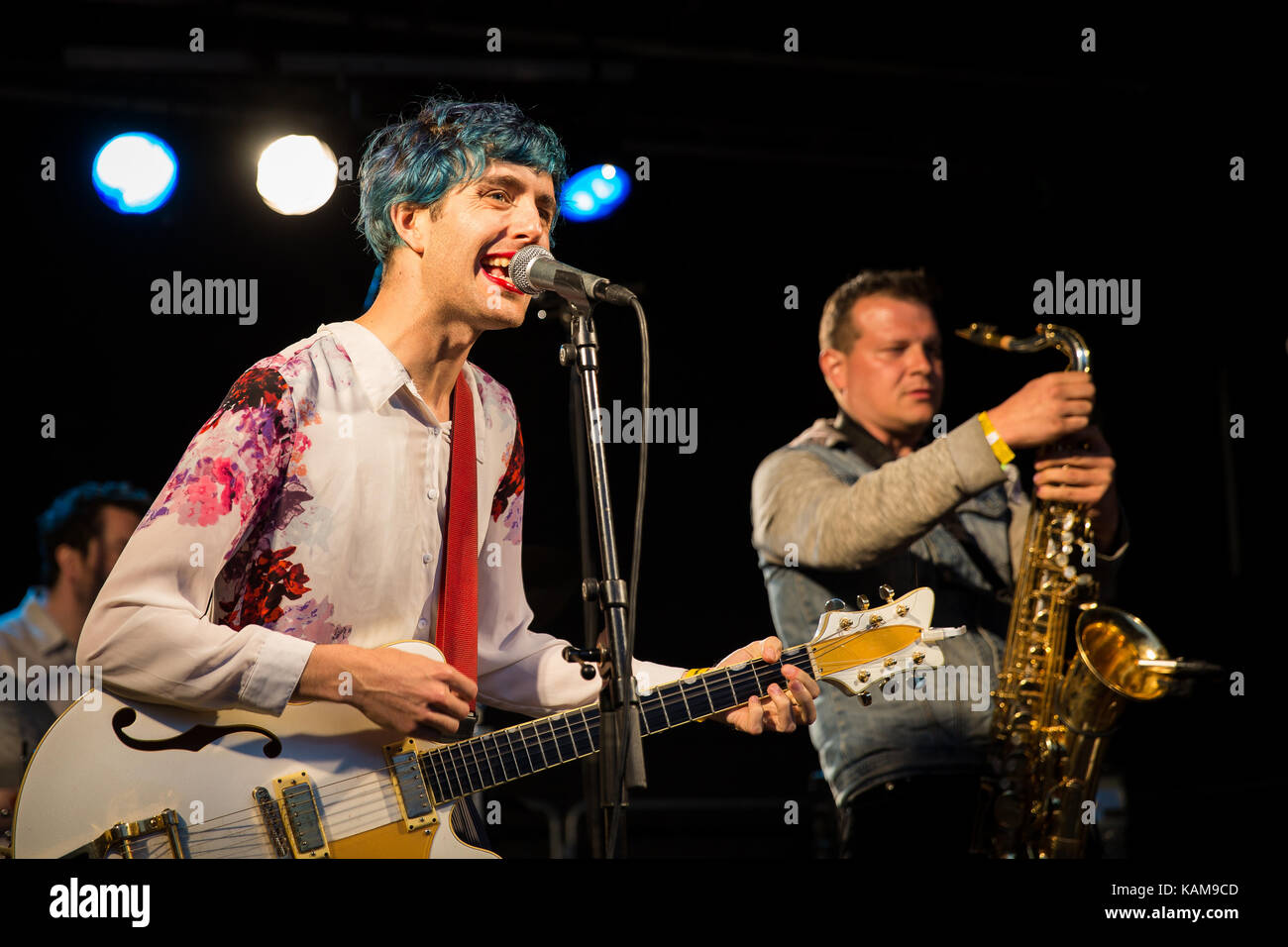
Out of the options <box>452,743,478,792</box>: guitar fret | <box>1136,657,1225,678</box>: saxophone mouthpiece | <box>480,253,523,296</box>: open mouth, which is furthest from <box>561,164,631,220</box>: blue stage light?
<box>1136,657,1225,678</box>: saxophone mouthpiece

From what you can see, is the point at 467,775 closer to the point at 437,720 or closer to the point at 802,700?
the point at 437,720

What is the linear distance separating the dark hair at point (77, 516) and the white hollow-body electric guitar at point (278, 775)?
1.80 m

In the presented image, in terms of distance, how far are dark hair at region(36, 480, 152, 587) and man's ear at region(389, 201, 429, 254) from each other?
175 cm

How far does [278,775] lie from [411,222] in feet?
3.85

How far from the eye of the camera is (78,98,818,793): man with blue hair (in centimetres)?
225

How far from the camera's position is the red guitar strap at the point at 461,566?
2.54 metres

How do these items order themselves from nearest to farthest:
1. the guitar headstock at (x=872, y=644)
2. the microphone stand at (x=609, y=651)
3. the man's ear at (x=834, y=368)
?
the microphone stand at (x=609, y=651) → the guitar headstock at (x=872, y=644) → the man's ear at (x=834, y=368)

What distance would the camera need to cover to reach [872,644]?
2.54m

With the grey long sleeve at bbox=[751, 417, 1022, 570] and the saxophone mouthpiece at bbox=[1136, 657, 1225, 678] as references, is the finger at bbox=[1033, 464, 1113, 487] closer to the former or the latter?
the grey long sleeve at bbox=[751, 417, 1022, 570]

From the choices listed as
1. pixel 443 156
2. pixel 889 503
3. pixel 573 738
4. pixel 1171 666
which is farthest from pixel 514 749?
pixel 1171 666

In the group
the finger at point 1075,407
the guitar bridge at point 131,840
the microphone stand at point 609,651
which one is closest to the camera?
the microphone stand at point 609,651

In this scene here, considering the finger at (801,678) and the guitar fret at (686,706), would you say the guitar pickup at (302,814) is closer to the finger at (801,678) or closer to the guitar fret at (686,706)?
the guitar fret at (686,706)

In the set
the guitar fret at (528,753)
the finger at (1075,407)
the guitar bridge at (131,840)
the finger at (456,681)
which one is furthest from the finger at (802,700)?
the guitar bridge at (131,840)

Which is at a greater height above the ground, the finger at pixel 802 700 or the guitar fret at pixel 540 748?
the finger at pixel 802 700
